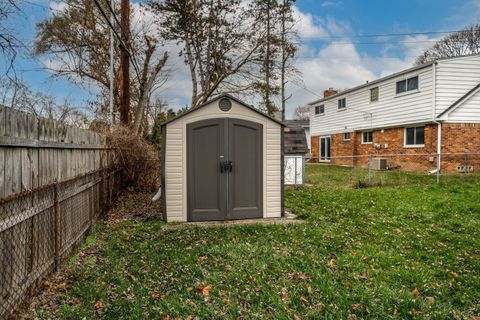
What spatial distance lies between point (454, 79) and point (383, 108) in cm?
376

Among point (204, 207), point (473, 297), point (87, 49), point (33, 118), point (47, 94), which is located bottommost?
point (473, 297)

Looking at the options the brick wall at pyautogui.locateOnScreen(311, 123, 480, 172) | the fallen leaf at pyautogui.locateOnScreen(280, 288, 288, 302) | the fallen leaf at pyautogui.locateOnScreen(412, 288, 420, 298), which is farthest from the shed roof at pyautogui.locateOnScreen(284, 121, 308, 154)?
the fallen leaf at pyautogui.locateOnScreen(280, 288, 288, 302)

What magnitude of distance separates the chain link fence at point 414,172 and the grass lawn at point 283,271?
512 cm

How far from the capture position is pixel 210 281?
3830 millimetres

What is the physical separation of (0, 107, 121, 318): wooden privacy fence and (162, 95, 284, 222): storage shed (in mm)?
1680

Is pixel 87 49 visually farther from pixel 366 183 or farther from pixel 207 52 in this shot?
pixel 366 183

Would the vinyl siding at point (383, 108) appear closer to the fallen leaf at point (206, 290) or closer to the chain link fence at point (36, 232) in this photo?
the fallen leaf at point (206, 290)

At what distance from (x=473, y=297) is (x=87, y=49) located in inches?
582

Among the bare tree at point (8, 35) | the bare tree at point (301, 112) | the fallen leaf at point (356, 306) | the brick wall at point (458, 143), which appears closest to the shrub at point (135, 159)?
the bare tree at point (8, 35)

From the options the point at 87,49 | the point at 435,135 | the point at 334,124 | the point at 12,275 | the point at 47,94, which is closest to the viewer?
the point at 12,275

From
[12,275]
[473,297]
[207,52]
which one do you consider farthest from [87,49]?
[473,297]

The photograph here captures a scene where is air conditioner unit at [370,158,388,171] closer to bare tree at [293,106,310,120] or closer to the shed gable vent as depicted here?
the shed gable vent

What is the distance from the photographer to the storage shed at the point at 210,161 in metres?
6.73

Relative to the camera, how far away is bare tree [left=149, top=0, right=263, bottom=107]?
1508 centimetres
